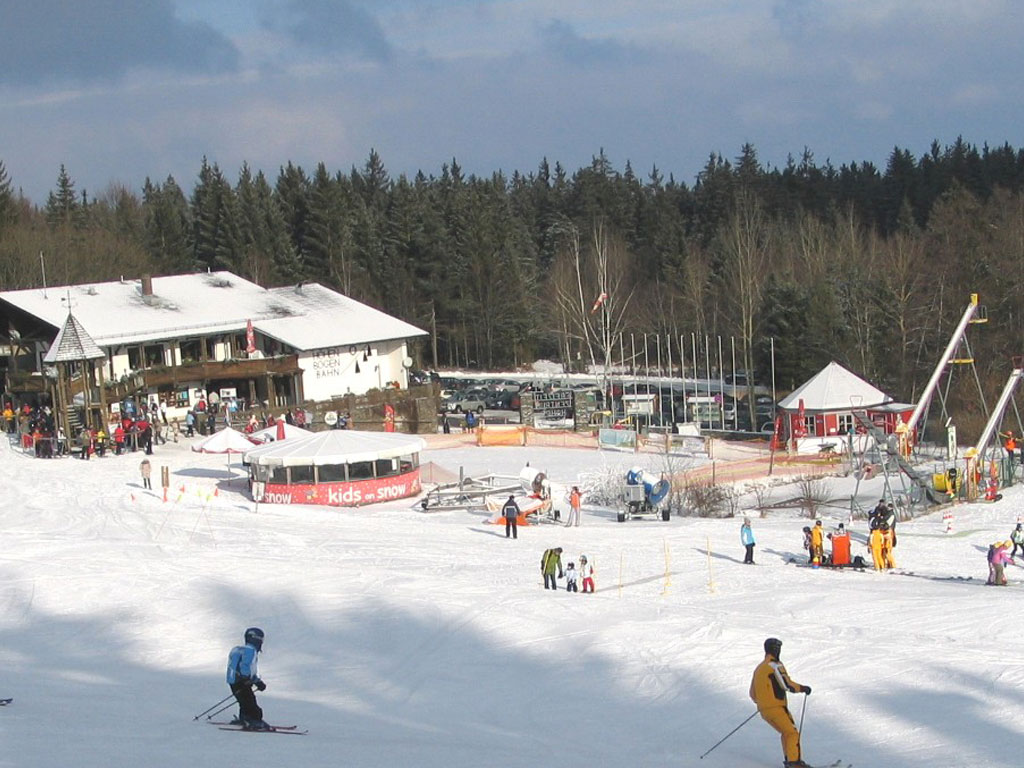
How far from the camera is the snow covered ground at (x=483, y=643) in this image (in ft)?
42.8

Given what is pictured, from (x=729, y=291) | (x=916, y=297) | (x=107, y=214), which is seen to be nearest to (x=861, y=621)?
(x=916, y=297)

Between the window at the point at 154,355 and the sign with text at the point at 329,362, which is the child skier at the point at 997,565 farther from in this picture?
the window at the point at 154,355

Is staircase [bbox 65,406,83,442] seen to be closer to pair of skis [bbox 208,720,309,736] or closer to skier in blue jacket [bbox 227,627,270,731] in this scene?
pair of skis [bbox 208,720,309,736]

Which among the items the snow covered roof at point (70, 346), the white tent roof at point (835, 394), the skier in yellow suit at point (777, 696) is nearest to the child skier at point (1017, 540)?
the skier in yellow suit at point (777, 696)

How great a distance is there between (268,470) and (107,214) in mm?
72778

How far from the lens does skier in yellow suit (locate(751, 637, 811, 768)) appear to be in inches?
455

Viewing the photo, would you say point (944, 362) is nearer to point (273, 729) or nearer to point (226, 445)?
point (226, 445)

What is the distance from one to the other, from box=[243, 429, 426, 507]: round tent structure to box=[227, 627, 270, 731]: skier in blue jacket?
21.3 meters

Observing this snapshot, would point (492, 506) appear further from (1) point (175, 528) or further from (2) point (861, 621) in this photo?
(2) point (861, 621)

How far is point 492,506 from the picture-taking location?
33250 mm

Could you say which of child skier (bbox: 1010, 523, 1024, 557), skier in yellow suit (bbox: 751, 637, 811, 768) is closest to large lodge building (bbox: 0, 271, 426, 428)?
child skier (bbox: 1010, 523, 1024, 557)

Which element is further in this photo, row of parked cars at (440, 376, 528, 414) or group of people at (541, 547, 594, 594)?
row of parked cars at (440, 376, 528, 414)

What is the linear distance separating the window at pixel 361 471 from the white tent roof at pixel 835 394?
18209 millimetres

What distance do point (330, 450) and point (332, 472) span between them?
622 mm
